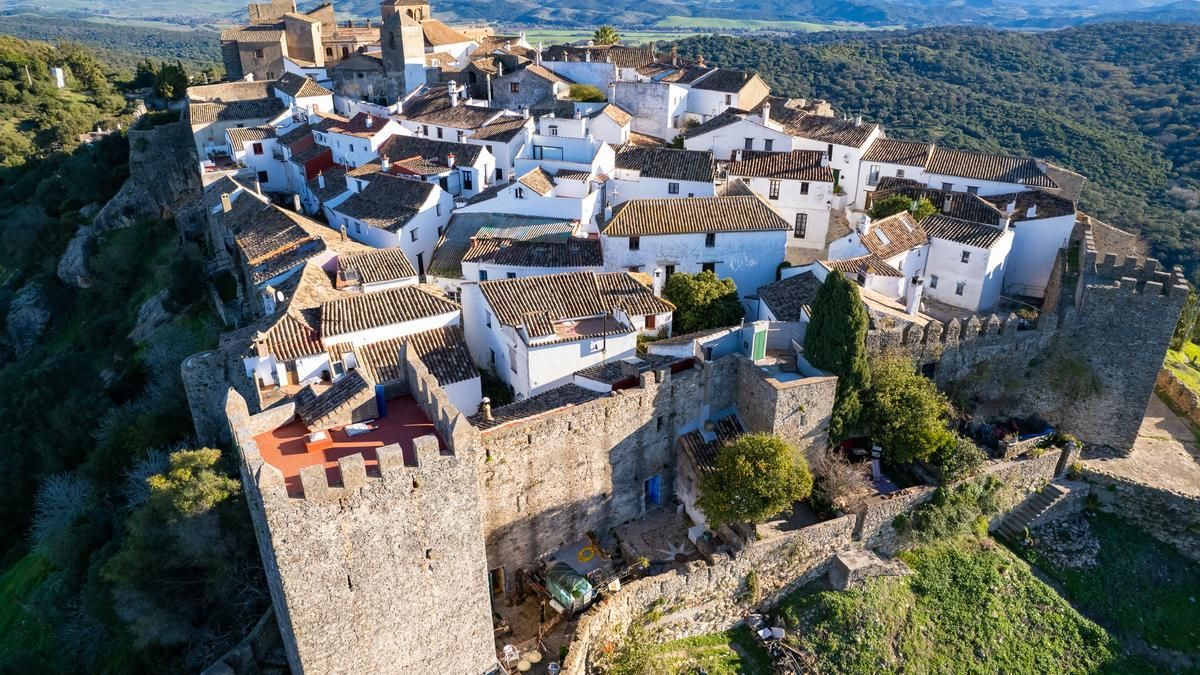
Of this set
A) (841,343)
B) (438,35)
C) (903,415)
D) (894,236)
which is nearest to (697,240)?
(894,236)

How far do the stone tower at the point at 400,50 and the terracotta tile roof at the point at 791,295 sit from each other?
118 feet

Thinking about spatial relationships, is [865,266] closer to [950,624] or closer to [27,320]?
[950,624]

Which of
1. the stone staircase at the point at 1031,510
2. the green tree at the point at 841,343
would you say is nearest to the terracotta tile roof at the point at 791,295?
the green tree at the point at 841,343

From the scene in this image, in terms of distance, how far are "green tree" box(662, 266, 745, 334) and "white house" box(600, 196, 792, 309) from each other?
1.78 meters

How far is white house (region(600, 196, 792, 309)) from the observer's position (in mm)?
30266

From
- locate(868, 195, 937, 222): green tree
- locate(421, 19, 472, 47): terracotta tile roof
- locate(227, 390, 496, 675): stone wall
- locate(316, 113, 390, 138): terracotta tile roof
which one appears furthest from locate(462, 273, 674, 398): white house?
locate(421, 19, 472, 47): terracotta tile roof

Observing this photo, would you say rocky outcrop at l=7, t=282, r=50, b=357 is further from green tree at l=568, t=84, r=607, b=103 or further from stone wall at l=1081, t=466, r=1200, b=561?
stone wall at l=1081, t=466, r=1200, b=561

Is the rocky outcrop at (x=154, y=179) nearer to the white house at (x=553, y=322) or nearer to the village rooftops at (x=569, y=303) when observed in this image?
the white house at (x=553, y=322)

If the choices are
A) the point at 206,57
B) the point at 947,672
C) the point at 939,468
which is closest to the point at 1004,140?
the point at 939,468

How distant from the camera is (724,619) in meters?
20.2

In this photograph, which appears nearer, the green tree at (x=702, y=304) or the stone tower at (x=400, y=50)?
the green tree at (x=702, y=304)

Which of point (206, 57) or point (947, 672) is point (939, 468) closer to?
point (947, 672)

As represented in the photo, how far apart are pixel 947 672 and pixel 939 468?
5713 mm

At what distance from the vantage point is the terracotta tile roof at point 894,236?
28950 millimetres
